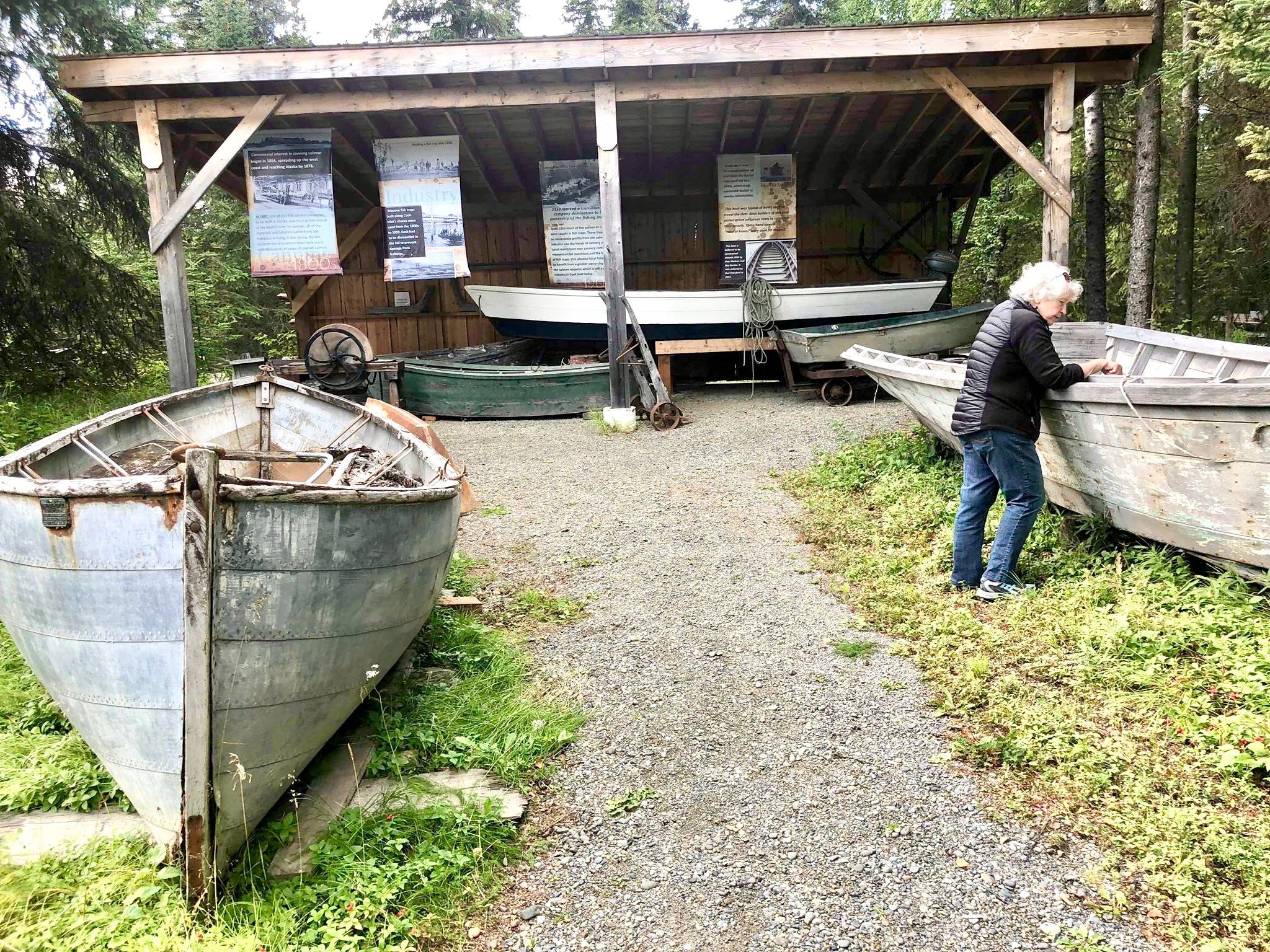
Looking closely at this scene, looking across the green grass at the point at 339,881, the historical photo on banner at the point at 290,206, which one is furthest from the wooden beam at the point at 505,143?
the green grass at the point at 339,881

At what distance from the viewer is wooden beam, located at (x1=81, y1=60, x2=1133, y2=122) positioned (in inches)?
327

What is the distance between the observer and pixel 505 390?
10.3 meters

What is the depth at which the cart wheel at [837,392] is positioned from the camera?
398 inches

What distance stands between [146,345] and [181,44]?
15.1 metres

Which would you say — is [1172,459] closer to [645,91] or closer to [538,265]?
[645,91]

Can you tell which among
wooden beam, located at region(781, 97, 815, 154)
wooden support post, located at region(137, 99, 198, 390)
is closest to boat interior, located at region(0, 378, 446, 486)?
wooden support post, located at region(137, 99, 198, 390)

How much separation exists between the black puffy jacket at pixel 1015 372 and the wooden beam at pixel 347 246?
10664 mm

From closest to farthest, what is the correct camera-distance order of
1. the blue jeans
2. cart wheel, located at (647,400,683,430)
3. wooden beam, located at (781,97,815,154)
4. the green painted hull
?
the blue jeans, cart wheel, located at (647,400,683,430), wooden beam, located at (781,97,815,154), the green painted hull

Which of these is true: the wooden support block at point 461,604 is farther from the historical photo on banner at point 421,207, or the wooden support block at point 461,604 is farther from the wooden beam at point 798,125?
the wooden beam at point 798,125

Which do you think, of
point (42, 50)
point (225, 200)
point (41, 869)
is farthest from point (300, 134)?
point (225, 200)

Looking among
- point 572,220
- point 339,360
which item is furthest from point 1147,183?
point 339,360

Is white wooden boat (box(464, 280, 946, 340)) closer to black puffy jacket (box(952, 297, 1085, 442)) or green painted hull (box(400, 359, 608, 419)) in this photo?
→ green painted hull (box(400, 359, 608, 419))

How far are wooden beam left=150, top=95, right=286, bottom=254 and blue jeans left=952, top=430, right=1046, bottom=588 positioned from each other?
7.50 meters

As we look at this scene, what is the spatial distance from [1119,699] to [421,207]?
8807 mm
